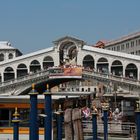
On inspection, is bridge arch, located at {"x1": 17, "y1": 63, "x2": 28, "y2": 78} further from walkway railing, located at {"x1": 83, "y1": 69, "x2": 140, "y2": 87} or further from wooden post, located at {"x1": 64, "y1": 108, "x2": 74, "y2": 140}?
wooden post, located at {"x1": 64, "y1": 108, "x2": 74, "y2": 140}

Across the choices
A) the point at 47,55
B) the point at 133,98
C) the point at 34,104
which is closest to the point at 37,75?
the point at 47,55

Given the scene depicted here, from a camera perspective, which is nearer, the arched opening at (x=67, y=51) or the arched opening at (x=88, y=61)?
the arched opening at (x=88, y=61)

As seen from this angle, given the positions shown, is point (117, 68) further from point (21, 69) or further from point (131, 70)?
point (21, 69)

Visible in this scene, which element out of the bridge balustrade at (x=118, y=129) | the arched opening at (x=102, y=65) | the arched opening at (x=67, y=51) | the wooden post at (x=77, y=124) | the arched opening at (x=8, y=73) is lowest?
the bridge balustrade at (x=118, y=129)

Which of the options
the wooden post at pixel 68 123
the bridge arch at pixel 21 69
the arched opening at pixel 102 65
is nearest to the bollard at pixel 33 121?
the wooden post at pixel 68 123

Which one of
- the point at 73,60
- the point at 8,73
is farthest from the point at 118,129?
the point at 8,73

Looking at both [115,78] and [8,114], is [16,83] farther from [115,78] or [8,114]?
[8,114]

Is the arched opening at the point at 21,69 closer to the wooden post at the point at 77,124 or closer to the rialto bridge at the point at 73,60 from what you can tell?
the rialto bridge at the point at 73,60

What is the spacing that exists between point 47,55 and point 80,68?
4434 millimetres

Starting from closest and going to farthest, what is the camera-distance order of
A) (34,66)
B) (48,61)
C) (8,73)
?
1. (48,61)
2. (34,66)
3. (8,73)

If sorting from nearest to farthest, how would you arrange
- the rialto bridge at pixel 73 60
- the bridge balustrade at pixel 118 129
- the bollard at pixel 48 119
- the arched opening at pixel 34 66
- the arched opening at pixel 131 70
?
1. the bollard at pixel 48 119
2. the bridge balustrade at pixel 118 129
3. the rialto bridge at pixel 73 60
4. the arched opening at pixel 131 70
5. the arched opening at pixel 34 66

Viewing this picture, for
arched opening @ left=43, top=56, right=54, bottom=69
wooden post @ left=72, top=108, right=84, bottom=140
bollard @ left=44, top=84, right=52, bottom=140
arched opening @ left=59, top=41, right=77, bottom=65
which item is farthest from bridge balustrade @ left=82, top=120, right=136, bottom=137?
arched opening @ left=43, top=56, right=54, bottom=69

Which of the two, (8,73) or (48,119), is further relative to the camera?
(8,73)

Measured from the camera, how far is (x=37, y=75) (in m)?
32.2
